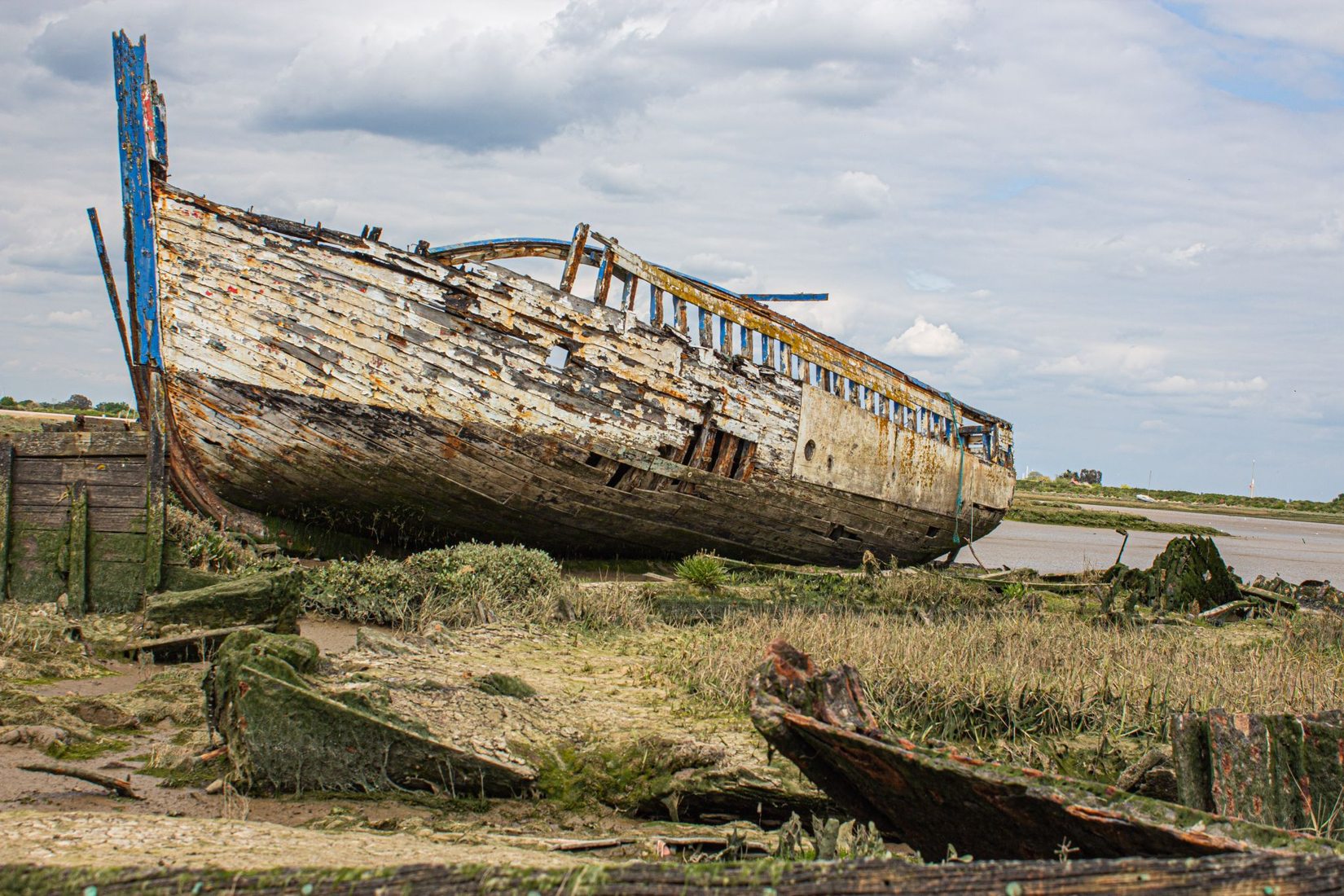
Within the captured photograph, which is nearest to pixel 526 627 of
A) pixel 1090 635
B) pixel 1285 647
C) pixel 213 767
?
pixel 213 767

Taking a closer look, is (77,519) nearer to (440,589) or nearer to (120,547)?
(120,547)

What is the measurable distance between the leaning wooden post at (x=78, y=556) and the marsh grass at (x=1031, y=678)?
180 inches

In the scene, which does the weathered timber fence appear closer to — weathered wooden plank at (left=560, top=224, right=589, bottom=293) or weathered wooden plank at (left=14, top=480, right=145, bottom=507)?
weathered wooden plank at (left=14, top=480, right=145, bottom=507)

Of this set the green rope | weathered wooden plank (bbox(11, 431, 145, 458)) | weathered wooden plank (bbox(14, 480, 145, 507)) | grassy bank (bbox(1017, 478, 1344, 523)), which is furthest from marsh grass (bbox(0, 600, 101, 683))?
grassy bank (bbox(1017, 478, 1344, 523))

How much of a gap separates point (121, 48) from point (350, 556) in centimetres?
618

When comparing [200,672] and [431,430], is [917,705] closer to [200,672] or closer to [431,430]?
[200,672]

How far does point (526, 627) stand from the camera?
9148mm

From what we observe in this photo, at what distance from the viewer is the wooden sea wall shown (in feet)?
37.0

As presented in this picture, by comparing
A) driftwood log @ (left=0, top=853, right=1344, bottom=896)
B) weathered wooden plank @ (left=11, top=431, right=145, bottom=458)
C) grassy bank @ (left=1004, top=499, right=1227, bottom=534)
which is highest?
weathered wooden plank @ (left=11, top=431, right=145, bottom=458)

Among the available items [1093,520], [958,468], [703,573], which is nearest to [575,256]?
[703,573]

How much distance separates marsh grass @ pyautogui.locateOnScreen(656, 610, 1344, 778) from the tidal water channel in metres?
8.17

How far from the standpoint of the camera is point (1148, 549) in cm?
2986

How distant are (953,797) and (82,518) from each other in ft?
24.5

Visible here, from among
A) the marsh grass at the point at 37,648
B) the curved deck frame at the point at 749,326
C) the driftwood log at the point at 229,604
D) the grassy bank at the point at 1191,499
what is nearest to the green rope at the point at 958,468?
the curved deck frame at the point at 749,326
